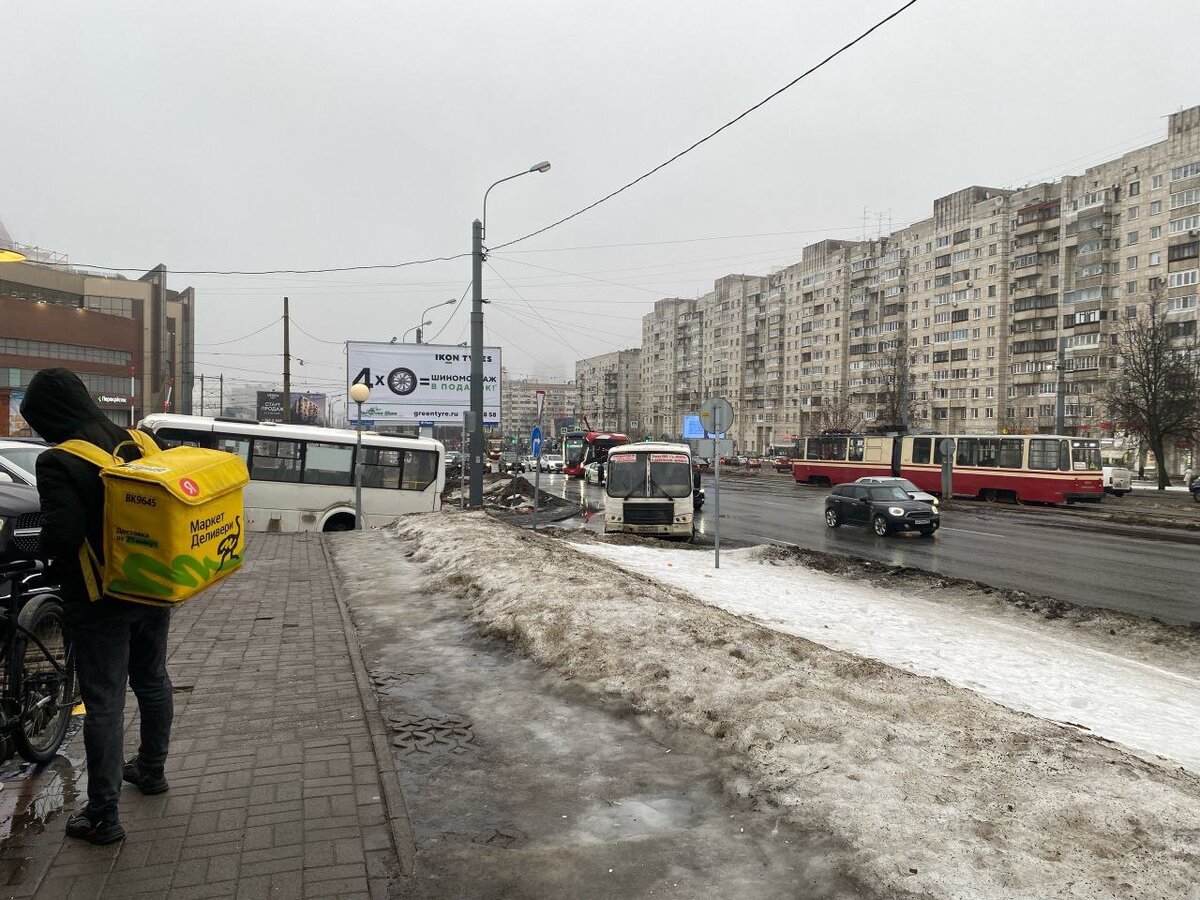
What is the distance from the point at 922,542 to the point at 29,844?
1903 centimetres

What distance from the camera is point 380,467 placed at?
20.1 metres

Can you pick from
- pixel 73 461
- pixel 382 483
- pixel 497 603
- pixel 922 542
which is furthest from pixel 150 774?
pixel 922 542

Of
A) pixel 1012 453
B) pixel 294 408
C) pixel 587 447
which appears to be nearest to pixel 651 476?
pixel 1012 453

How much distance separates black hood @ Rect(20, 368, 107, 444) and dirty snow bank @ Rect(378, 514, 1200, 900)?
11.5 ft

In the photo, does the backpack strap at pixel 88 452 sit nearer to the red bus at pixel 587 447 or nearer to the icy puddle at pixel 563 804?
the icy puddle at pixel 563 804

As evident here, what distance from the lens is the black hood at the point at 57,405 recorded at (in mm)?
3211

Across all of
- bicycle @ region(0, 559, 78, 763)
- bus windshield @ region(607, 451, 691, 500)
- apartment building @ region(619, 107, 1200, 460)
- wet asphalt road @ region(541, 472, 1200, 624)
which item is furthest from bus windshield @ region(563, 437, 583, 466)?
bicycle @ region(0, 559, 78, 763)

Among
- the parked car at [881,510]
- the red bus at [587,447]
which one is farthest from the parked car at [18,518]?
the red bus at [587,447]

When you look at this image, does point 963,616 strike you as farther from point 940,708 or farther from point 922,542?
point 922,542

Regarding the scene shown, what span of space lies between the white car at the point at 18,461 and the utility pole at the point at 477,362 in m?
10.6

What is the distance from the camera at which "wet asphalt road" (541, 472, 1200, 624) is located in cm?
1276

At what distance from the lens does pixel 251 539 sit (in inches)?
573

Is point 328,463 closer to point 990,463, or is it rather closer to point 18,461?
point 18,461

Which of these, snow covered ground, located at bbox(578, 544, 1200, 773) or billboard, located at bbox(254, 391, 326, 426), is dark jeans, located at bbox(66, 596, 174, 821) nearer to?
snow covered ground, located at bbox(578, 544, 1200, 773)
